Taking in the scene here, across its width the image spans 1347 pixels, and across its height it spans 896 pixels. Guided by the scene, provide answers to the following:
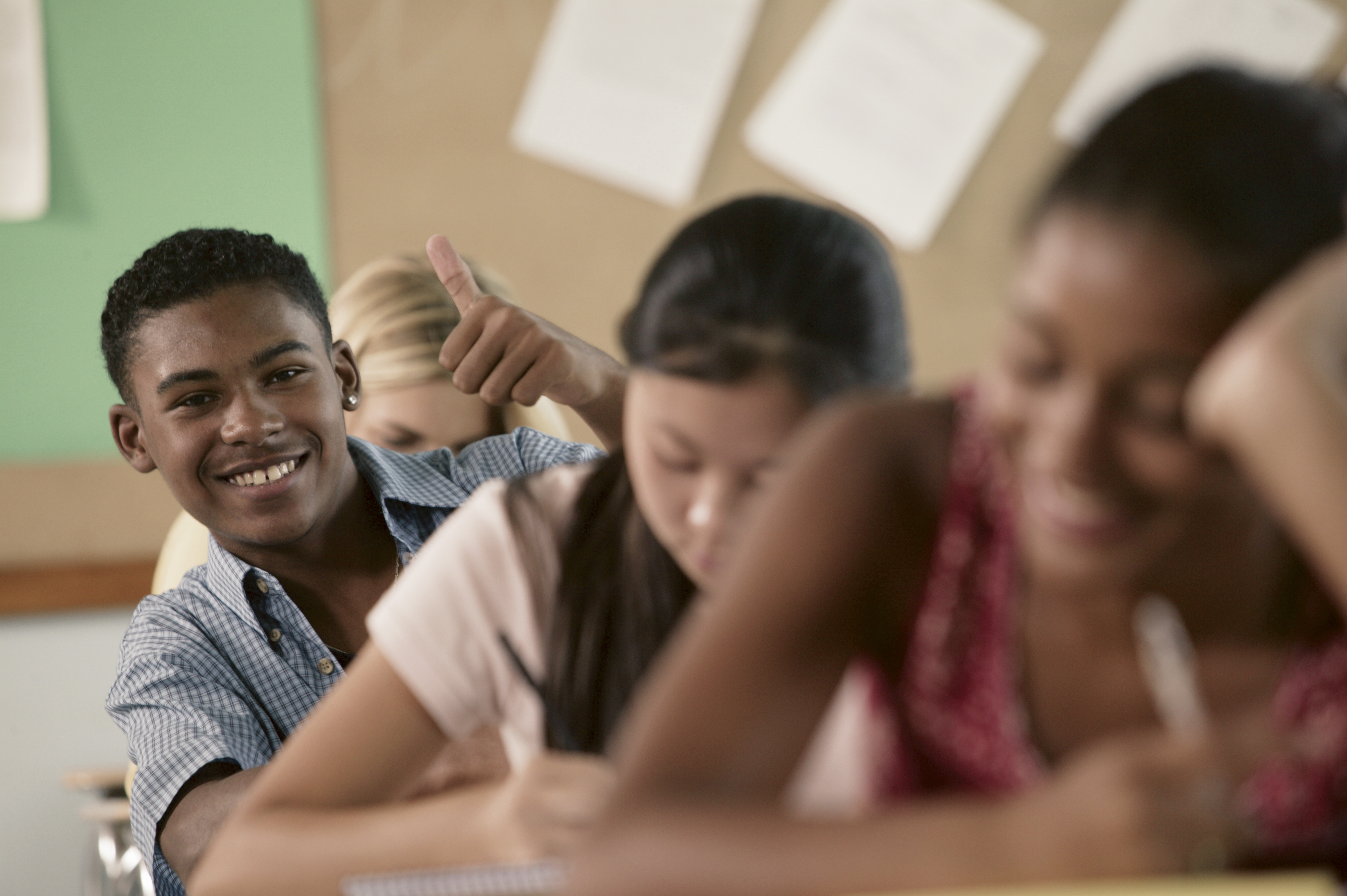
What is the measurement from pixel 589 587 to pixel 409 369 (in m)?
0.97

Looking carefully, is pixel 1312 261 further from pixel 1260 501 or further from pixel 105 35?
pixel 105 35

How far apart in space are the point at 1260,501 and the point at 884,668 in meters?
0.15

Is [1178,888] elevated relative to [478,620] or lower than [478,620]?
elevated

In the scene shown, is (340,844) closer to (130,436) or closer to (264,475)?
(264,475)

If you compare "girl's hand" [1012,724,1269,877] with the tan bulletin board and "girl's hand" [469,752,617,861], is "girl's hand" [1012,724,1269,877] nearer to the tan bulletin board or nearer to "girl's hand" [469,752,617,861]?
"girl's hand" [469,752,617,861]

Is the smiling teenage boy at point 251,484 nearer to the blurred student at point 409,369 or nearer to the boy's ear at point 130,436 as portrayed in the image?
the boy's ear at point 130,436

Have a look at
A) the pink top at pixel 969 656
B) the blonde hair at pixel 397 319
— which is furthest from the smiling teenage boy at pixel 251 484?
the pink top at pixel 969 656

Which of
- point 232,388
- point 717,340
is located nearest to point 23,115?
point 232,388

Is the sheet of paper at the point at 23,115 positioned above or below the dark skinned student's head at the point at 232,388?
below

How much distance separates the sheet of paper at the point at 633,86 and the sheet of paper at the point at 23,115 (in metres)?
0.68

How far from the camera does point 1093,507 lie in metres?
0.42

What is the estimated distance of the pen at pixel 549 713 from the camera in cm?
62

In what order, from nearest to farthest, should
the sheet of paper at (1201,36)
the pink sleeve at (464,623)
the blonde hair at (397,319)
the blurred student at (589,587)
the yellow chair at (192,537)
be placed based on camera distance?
the blurred student at (589,587)
the pink sleeve at (464,623)
the yellow chair at (192,537)
the blonde hair at (397,319)
the sheet of paper at (1201,36)

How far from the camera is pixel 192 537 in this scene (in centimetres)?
142
